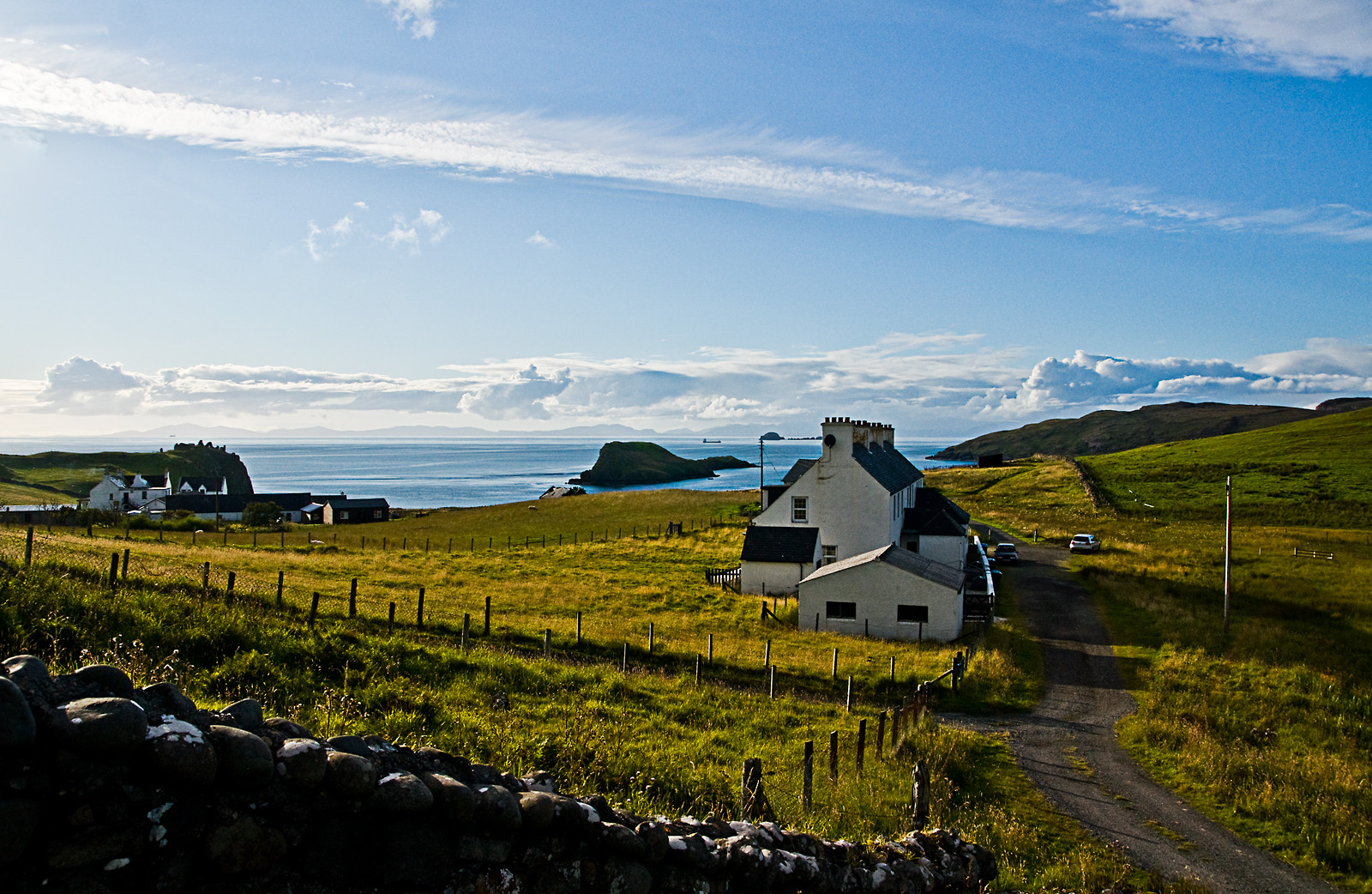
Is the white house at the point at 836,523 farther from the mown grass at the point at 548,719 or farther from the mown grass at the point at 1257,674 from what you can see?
the mown grass at the point at 548,719

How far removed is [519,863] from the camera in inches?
178

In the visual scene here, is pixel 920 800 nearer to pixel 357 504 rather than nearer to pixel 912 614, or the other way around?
pixel 912 614

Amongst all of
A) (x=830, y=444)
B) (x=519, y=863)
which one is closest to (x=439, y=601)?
(x=830, y=444)

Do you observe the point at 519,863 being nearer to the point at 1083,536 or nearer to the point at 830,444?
the point at 830,444

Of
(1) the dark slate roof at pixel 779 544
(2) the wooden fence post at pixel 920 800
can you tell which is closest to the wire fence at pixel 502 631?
(2) the wooden fence post at pixel 920 800

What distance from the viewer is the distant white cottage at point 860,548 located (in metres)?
35.6

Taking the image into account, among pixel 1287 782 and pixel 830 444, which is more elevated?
pixel 830 444

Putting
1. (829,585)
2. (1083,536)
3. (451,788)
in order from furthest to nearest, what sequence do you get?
(1083,536)
(829,585)
(451,788)

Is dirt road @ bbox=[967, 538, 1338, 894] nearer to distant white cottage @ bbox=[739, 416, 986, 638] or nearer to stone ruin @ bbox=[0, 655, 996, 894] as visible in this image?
distant white cottage @ bbox=[739, 416, 986, 638]

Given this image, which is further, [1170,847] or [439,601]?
[439,601]

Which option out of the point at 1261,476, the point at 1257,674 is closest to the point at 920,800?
the point at 1257,674

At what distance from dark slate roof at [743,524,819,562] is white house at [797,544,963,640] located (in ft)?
28.7

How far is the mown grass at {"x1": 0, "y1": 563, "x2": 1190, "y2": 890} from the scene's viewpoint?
10664 millimetres

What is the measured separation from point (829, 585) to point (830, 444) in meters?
13.3
